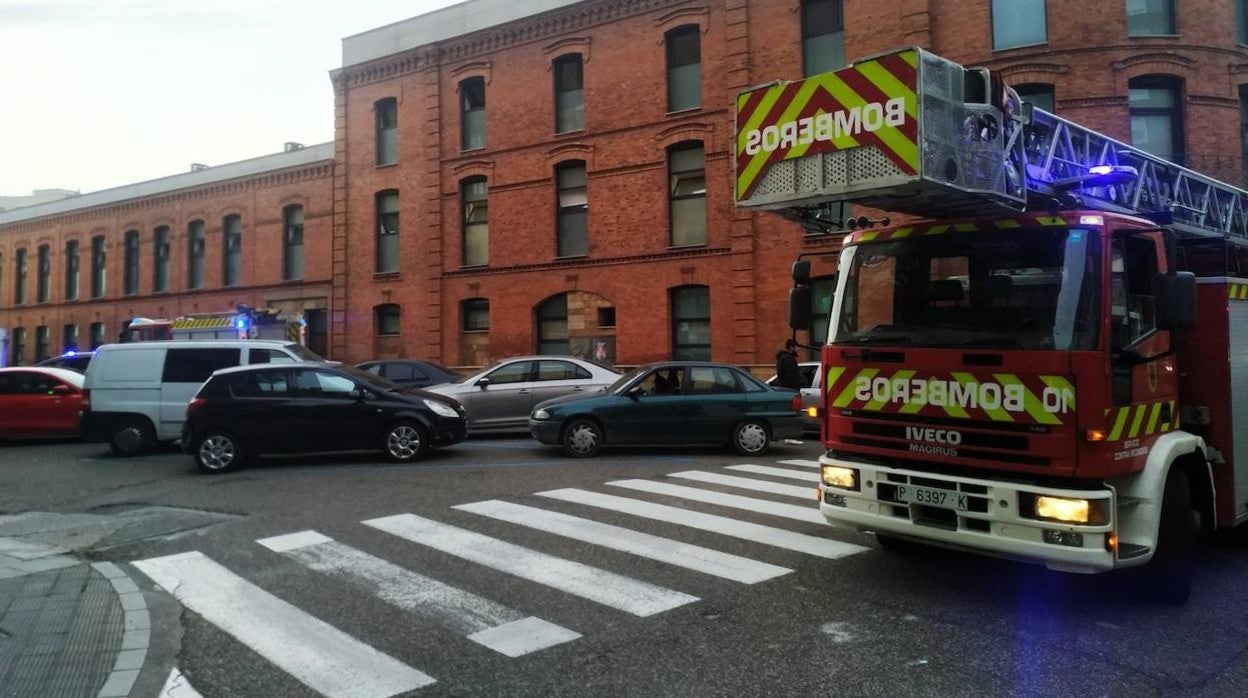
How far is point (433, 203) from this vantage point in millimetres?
24406

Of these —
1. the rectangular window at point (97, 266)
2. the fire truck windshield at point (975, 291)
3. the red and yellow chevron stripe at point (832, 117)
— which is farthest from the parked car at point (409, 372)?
the rectangular window at point (97, 266)

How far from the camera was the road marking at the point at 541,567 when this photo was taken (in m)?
5.18

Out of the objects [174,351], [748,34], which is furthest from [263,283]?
[748,34]

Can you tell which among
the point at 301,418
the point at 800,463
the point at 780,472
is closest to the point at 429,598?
the point at 780,472

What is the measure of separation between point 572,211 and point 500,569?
56.1ft

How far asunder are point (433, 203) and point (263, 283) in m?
9.00

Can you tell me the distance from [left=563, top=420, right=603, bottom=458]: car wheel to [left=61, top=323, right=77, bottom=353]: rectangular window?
35801mm

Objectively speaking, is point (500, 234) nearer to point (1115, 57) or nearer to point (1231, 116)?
point (1115, 57)

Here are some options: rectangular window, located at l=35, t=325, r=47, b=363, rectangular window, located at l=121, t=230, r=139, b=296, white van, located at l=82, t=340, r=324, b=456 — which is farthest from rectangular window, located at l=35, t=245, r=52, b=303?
white van, located at l=82, t=340, r=324, b=456

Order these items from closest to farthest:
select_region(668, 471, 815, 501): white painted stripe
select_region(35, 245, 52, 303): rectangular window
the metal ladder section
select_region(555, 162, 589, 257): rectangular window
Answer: the metal ladder section < select_region(668, 471, 815, 501): white painted stripe < select_region(555, 162, 589, 257): rectangular window < select_region(35, 245, 52, 303): rectangular window

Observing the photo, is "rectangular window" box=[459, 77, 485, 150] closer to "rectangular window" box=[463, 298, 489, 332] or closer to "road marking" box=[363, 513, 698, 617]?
"rectangular window" box=[463, 298, 489, 332]

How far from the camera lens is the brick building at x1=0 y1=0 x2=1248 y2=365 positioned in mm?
16984

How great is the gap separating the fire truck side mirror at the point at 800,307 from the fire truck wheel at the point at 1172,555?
8.49ft

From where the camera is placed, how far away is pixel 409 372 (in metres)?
16.9
